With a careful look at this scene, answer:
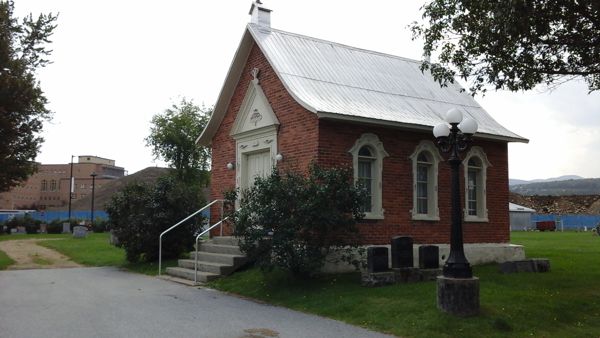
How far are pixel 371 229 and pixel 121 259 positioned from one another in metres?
9.66

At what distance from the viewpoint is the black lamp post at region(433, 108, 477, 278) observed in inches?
355

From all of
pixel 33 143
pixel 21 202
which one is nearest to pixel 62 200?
pixel 21 202

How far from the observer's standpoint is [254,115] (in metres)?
15.5

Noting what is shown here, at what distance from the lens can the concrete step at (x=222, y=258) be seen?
13414 mm

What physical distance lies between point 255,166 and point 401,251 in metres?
5.42

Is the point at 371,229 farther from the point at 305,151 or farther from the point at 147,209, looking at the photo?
the point at 147,209

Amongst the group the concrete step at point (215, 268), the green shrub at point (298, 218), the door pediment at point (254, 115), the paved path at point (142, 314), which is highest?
the door pediment at point (254, 115)

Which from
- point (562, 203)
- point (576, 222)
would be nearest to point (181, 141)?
point (576, 222)

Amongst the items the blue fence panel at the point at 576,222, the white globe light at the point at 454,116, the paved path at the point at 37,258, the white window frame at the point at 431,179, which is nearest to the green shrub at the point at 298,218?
the white globe light at the point at 454,116

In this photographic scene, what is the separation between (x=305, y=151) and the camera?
1343 centimetres

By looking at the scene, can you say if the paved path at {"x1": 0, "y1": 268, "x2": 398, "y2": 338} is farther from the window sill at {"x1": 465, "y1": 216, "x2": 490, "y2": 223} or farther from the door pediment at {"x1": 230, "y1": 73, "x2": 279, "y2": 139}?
the window sill at {"x1": 465, "y1": 216, "x2": 490, "y2": 223}

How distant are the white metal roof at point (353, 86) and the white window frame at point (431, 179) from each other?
0.68 meters

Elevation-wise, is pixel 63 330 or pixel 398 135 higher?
pixel 398 135

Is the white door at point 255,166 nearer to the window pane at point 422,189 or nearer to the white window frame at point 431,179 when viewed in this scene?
the white window frame at point 431,179
